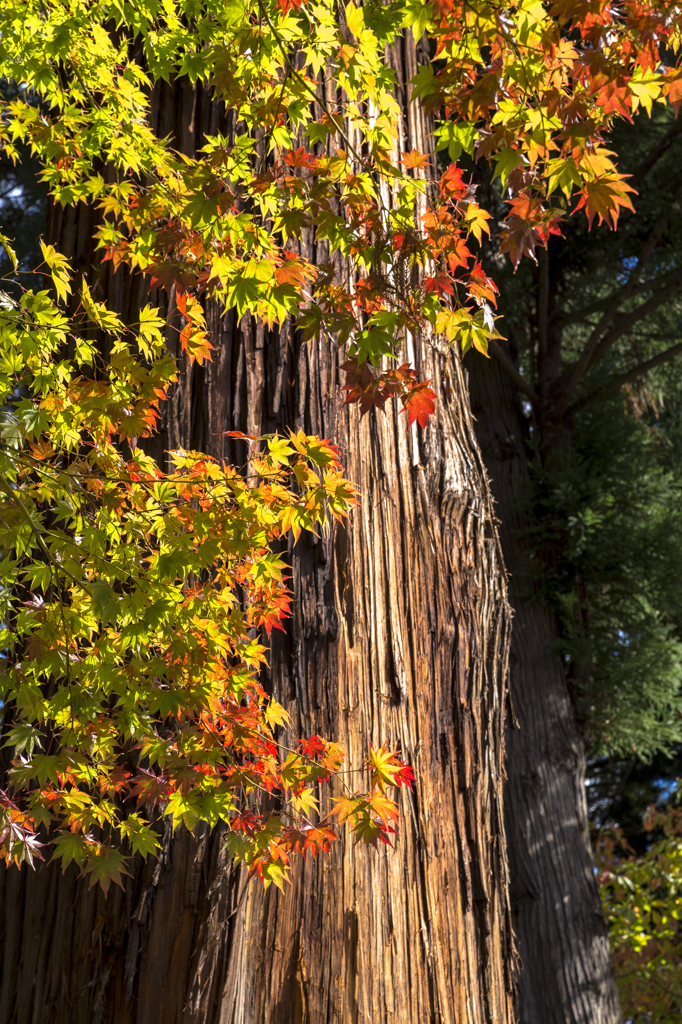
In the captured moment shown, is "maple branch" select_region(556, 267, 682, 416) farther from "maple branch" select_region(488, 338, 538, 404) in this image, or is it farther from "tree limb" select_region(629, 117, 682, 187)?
"tree limb" select_region(629, 117, 682, 187)

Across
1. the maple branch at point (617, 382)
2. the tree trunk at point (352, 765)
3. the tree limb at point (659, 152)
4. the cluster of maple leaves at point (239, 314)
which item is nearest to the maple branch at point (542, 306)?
the maple branch at point (617, 382)

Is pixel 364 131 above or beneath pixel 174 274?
above

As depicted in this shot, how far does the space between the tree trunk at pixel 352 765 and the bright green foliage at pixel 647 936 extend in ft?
12.1

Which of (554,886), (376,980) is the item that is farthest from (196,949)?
(554,886)

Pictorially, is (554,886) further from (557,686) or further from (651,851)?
(651,851)

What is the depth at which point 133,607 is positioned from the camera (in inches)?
55.1

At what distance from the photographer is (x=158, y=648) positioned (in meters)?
1.62

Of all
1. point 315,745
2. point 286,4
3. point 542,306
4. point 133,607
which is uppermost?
point 542,306

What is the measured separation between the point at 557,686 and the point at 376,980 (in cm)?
297

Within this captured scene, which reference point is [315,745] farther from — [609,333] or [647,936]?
[647,936]

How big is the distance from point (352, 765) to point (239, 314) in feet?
3.71

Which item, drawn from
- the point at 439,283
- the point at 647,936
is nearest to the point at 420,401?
the point at 439,283

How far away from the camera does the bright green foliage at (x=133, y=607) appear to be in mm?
1420

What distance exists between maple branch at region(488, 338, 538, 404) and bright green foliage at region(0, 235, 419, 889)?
3.35 meters
